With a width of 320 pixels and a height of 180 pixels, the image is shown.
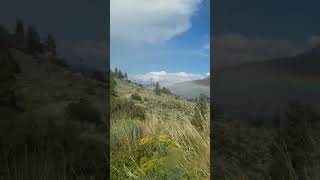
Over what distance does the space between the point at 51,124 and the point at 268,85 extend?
65.1 inches

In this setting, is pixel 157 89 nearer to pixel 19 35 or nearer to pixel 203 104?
pixel 203 104

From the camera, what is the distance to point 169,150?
5.22 metres

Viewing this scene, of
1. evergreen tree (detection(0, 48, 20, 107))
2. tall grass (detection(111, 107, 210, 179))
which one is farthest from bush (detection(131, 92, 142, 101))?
evergreen tree (detection(0, 48, 20, 107))

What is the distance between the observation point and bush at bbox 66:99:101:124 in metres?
3.91

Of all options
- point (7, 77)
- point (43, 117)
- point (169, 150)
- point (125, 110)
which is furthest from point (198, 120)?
point (7, 77)

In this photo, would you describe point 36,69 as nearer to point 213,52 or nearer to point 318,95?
point 213,52

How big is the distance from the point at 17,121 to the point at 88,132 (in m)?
0.55

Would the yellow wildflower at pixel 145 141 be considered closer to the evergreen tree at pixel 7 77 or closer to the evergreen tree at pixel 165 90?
the evergreen tree at pixel 165 90

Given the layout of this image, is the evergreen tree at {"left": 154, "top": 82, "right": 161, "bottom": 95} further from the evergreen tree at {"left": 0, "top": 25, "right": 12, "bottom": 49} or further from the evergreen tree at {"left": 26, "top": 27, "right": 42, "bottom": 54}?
the evergreen tree at {"left": 0, "top": 25, "right": 12, "bottom": 49}

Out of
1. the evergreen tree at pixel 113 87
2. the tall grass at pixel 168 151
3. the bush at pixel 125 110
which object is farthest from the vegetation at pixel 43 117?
the evergreen tree at pixel 113 87

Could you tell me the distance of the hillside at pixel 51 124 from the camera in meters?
3.67

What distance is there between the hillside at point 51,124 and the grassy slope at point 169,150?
1.17 metres

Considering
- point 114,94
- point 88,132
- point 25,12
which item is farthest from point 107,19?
point 114,94

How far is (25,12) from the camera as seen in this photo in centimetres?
376
